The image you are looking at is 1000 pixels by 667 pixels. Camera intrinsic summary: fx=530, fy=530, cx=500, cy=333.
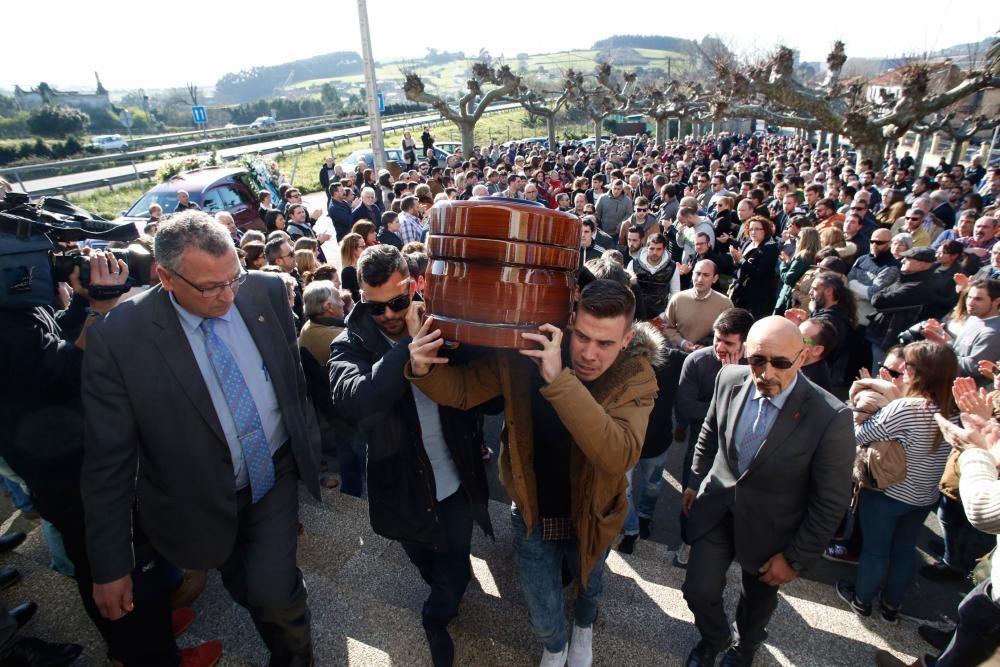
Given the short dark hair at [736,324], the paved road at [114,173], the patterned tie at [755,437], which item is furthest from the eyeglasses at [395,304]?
the paved road at [114,173]

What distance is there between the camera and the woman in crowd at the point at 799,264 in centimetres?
577

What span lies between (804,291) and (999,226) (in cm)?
325

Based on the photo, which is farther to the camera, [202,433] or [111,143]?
[111,143]

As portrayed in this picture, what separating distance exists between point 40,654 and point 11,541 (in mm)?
1507

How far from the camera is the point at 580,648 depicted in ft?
8.27

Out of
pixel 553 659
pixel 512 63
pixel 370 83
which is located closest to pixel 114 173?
pixel 370 83

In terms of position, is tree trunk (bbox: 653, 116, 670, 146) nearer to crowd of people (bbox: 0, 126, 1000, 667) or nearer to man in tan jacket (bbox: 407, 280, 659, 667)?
crowd of people (bbox: 0, 126, 1000, 667)

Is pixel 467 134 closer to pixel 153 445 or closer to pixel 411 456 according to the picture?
pixel 411 456

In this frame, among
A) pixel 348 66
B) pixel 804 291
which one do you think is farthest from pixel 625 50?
pixel 804 291

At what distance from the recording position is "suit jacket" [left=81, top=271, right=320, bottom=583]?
6.57 feet

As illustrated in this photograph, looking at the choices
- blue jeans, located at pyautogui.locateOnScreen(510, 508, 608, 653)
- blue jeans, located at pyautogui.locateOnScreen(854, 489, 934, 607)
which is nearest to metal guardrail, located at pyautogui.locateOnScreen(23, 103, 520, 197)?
blue jeans, located at pyautogui.locateOnScreen(510, 508, 608, 653)

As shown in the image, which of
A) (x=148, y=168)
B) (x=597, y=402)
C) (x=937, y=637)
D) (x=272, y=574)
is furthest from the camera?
(x=148, y=168)

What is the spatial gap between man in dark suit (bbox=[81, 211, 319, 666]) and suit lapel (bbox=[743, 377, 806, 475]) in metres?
2.10

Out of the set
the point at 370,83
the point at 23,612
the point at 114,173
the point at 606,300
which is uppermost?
the point at 370,83
